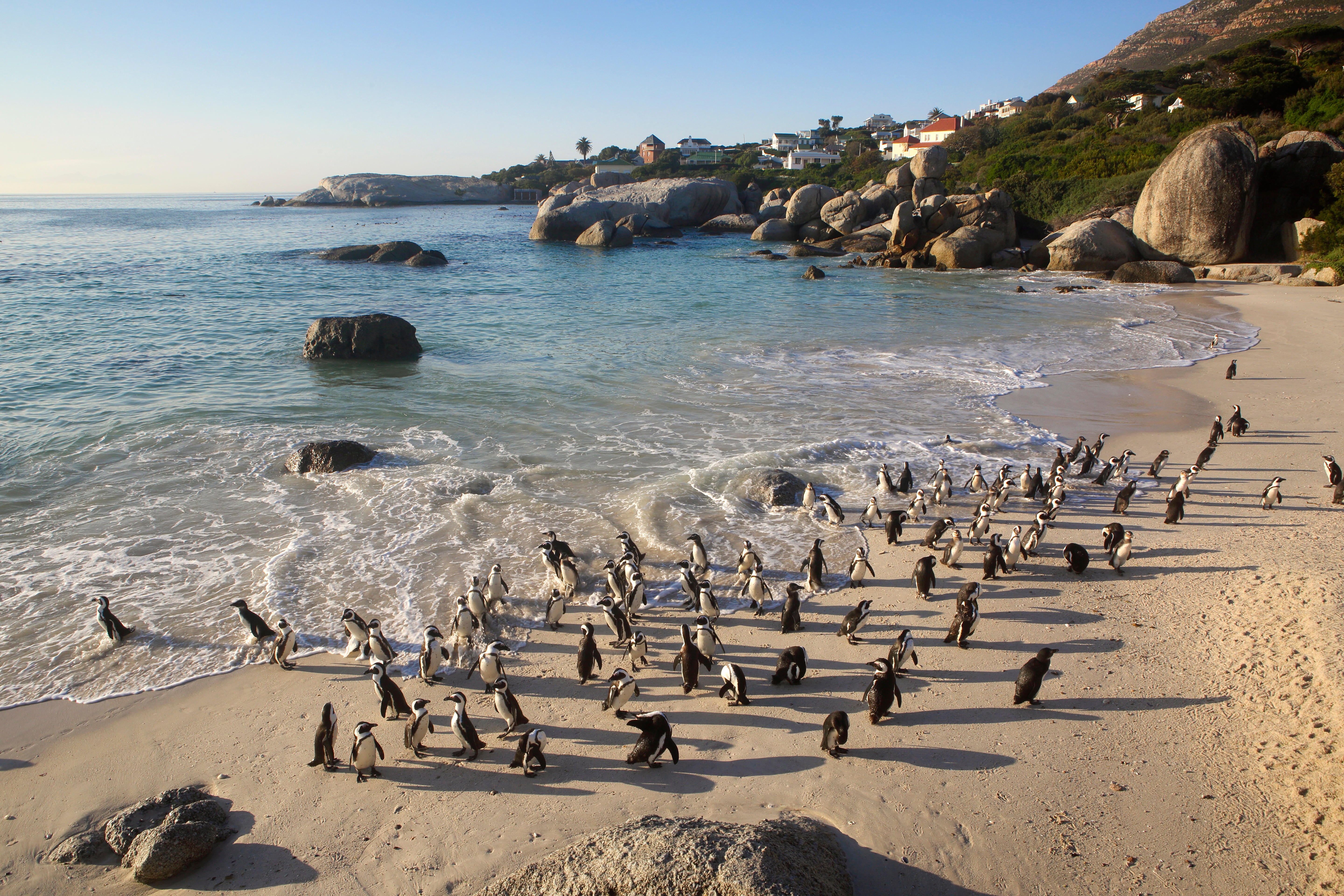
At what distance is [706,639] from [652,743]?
162cm

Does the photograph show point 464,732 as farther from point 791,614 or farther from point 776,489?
point 776,489

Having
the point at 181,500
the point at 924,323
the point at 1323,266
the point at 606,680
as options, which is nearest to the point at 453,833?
the point at 606,680

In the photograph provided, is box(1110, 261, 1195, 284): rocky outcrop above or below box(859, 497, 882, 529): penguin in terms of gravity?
above

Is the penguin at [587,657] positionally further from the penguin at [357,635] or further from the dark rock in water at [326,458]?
the dark rock in water at [326,458]

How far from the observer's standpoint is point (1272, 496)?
1086cm

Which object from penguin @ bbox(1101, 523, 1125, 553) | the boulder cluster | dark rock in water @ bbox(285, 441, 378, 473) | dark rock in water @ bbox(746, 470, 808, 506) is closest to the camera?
the boulder cluster

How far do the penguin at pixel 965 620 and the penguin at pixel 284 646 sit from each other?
705 centimetres

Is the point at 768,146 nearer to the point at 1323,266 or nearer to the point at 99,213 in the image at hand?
the point at 99,213

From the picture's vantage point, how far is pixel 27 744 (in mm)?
6746

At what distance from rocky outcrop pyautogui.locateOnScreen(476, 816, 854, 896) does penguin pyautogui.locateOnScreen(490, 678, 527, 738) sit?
1818mm

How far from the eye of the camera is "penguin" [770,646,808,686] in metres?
7.23

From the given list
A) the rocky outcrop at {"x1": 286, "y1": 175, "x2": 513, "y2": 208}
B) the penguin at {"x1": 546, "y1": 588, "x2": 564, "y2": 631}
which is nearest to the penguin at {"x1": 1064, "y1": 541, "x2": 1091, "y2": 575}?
the penguin at {"x1": 546, "y1": 588, "x2": 564, "y2": 631}

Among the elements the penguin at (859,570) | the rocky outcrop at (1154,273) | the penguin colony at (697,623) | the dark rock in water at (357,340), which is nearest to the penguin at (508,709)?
the penguin colony at (697,623)

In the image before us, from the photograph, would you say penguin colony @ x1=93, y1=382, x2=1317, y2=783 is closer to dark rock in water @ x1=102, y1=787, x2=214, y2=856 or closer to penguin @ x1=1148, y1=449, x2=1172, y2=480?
penguin @ x1=1148, y1=449, x2=1172, y2=480
